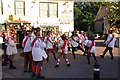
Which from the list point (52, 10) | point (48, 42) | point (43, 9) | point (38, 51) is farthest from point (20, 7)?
point (38, 51)

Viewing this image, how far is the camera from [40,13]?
27.1 m

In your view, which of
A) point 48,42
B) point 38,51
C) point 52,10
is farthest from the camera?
point 52,10

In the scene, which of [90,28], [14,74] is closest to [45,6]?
[14,74]

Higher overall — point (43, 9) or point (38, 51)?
point (43, 9)

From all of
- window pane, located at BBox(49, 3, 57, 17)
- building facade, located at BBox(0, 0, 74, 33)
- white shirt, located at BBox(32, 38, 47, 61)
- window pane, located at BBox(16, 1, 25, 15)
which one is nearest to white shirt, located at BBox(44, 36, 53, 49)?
white shirt, located at BBox(32, 38, 47, 61)

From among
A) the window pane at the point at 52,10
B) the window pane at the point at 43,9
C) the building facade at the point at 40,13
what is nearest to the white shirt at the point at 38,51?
the building facade at the point at 40,13

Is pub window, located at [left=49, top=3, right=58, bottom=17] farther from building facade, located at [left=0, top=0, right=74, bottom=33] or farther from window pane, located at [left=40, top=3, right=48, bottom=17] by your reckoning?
window pane, located at [left=40, top=3, right=48, bottom=17]

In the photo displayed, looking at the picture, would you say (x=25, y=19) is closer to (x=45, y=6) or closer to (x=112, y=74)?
(x=45, y=6)

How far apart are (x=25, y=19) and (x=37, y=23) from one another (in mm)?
1173

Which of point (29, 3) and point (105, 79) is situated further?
point (29, 3)

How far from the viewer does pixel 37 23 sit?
2689 cm

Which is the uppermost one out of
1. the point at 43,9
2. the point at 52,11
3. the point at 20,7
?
the point at 20,7

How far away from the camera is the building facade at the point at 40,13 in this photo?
26.2 metres

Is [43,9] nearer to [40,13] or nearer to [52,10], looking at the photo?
[40,13]
